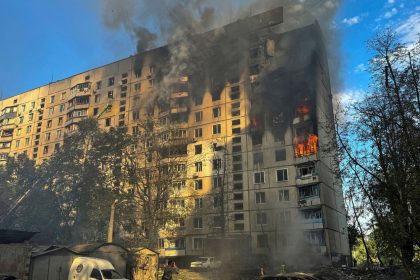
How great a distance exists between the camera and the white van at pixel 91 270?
18498mm

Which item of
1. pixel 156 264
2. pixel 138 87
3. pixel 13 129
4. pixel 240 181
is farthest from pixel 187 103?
pixel 13 129

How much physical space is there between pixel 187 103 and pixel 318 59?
23970mm

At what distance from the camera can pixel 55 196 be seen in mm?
52531

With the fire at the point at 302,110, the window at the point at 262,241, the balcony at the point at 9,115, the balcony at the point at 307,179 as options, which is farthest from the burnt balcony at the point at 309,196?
the balcony at the point at 9,115

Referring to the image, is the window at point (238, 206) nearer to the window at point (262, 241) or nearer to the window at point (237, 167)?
the window at point (262, 241)

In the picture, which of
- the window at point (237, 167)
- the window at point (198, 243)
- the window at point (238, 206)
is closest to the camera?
the window at point (198, 243)

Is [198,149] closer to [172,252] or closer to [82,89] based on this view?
[172,252]

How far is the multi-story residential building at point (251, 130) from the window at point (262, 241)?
0.14 metres

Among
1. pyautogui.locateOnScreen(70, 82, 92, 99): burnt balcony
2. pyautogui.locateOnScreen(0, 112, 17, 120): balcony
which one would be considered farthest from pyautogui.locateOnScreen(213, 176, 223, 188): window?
pyautogui.locateOnScreen(0, 112, 17, 120): balcony

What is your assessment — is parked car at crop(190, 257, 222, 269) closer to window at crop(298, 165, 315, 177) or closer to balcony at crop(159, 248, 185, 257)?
balcony at crop(159, 248, 185, 257)

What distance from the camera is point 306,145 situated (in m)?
53.9

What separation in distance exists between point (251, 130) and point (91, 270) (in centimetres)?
4485

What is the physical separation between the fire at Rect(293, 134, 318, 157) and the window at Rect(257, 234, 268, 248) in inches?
498

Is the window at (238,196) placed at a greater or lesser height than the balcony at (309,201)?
greater
